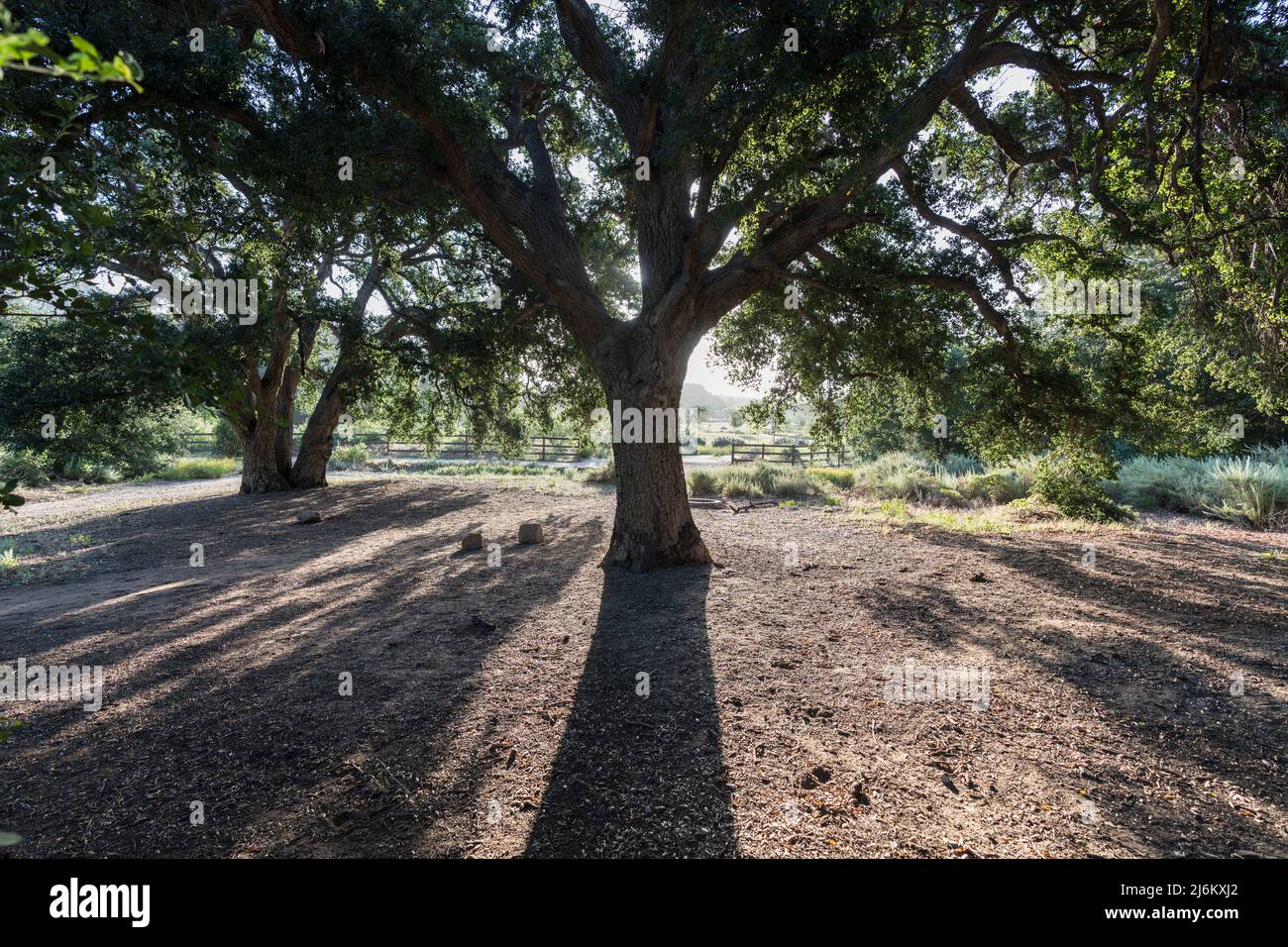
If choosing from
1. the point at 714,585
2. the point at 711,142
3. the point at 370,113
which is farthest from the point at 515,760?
the point at 370,113

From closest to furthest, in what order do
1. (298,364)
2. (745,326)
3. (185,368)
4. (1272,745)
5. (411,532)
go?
(185,368) < (1272,745) < (745,326) < (411,532) < (298,364)

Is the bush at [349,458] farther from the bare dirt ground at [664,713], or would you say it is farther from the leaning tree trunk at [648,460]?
the leaning tree trunk at [648,460]

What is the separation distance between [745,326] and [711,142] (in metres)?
4.16

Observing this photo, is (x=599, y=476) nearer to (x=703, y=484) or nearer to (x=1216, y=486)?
(x=703, y=484)

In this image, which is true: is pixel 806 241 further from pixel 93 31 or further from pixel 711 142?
pixel 93 31

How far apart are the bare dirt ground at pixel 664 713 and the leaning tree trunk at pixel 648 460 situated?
19.3 inches

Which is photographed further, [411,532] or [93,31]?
[411,532]

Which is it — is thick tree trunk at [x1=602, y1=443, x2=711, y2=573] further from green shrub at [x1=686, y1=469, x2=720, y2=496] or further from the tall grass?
the tall grass

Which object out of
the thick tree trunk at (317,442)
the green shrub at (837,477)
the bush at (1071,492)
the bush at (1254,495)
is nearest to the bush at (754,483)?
the green shrub at (837,477)

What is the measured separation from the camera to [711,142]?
5324mm

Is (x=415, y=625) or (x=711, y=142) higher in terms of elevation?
(x=711, y=142)

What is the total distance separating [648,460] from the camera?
6.68m

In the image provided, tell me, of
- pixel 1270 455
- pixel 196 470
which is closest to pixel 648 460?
pixel 1270 455

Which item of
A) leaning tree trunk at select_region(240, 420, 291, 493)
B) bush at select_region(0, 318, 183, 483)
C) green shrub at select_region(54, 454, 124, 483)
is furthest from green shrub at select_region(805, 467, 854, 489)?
green shrub at select_region(54, 454, 124, 483)
